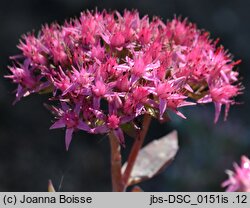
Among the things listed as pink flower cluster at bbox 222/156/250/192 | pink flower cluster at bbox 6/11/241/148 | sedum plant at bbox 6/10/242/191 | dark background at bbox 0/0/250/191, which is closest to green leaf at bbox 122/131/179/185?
sedum plant at bbox 6/10/242/191

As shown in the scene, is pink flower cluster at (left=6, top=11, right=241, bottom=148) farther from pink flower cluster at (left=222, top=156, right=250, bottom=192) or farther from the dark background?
the dark background

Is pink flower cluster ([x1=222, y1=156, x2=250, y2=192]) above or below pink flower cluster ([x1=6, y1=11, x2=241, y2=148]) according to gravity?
below

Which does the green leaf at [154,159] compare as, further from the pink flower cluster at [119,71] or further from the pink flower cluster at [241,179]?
the pink flower cluster at [241,179]

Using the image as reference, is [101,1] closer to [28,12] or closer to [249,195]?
[28,12]

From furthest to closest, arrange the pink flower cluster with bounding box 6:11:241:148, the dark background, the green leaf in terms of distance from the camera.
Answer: the dark background → the green leaf → the pink flower cluster with bounding box 6:11:241:148

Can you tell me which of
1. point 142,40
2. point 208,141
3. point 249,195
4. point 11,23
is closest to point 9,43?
point 11,23

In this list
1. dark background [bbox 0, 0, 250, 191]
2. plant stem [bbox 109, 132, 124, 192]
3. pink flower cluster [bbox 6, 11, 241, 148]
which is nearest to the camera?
pink flower cluster [bbox 6, 11, 241, 148]

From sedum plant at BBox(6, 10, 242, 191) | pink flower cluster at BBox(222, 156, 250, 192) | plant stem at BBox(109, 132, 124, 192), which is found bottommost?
pink flower cluster at BBox(222, 156, 250, 192)
